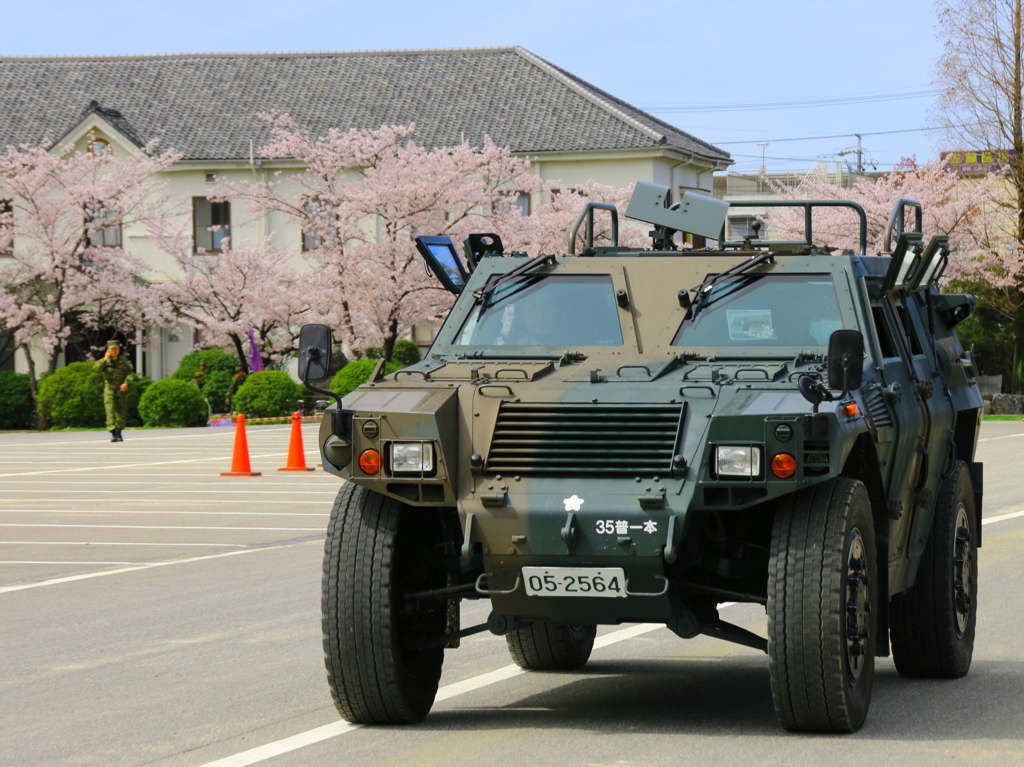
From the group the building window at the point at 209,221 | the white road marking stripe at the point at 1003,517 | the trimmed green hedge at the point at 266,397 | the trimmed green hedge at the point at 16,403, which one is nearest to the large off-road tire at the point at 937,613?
the white road marking stripe at the point at 1003,517

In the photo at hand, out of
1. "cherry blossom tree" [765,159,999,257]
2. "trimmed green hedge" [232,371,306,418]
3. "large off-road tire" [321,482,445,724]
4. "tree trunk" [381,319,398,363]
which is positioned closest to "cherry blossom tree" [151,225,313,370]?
"tree trunk" [381,319,398,363]

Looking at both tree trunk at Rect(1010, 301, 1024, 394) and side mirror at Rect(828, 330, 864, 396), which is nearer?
side mirror at Rect(828, 330, 864, 396)

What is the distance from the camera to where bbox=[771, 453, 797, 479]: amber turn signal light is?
19.5ft

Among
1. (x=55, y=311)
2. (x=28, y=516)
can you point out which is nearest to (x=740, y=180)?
(x=55, y=311)

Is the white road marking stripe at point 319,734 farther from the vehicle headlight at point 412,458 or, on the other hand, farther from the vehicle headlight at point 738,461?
the vehicle headlight at point 738,461

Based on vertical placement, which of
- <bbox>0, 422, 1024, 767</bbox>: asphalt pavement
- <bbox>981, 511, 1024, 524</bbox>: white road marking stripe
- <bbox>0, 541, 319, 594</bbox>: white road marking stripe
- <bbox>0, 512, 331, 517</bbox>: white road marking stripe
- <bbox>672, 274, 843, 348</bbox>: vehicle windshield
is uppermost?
<bbox>672, 274, 843, 348</bbox>: vehicle windshield

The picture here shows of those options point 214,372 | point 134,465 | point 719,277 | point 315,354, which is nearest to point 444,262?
point 719,277

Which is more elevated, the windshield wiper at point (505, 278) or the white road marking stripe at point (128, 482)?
the windshield wiper at point (505, 278)

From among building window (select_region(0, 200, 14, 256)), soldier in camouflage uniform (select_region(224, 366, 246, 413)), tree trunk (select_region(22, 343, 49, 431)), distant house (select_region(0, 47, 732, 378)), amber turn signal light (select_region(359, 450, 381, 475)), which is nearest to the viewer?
amber turn signal light (select_region(359, 450, 381, 475))

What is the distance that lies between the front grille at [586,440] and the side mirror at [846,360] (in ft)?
2.01

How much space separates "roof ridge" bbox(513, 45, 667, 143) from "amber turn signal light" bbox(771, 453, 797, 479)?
152 ft

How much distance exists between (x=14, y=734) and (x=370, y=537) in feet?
5.95

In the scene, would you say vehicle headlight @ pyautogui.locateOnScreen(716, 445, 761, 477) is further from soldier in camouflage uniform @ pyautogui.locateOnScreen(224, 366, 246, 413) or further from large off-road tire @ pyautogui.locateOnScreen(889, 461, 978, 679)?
soldier in camouflage uniform @ pyautogui.locateOnScreen(224, 366, 246, 413)

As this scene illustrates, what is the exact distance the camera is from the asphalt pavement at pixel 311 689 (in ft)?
20.3
